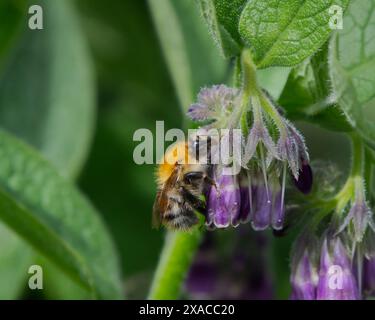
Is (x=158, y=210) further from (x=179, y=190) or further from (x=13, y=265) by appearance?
(x=13, y=265)

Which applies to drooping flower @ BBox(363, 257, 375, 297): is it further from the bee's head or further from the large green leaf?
the large green leaf

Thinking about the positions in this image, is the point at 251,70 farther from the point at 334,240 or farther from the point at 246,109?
the point at 334,240

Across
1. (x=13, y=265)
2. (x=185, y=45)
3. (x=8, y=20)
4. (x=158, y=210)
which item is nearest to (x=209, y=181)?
(x=158, y=210)

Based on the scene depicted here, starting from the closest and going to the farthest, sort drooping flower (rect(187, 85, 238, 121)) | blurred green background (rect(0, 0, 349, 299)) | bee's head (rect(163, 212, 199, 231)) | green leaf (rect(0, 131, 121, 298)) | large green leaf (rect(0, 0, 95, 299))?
drooping flower (rect(187, 85, 238, 121)) → bee's head (rect(163, 212, 199, 231)) → green leaf (rect(0, 131, 121, 298)) → blurred green background (rect(0, 0, 349, 299)) → large green leaf (rect(0, 0, 95, 299))

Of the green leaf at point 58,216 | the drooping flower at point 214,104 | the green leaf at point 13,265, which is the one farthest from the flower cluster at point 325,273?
the green leaf at point 13,265

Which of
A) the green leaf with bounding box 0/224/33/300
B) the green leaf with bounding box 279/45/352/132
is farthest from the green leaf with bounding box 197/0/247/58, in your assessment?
the green leaf with bounding box 0/224/33/300

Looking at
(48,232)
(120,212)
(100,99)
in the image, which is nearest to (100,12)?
(100,99)

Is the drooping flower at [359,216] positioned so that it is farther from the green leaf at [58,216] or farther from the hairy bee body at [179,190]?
the green leaf at [58,216]
